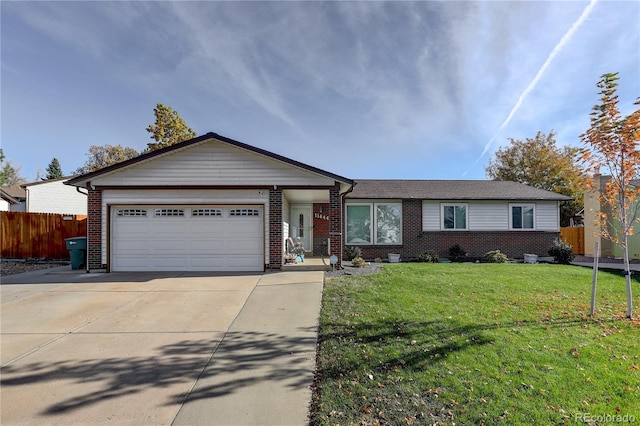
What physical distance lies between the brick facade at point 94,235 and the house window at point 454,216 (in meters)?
14.5

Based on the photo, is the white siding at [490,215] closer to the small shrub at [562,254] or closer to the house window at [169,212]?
the small shrub at [562,254]

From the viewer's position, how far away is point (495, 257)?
45.4ft

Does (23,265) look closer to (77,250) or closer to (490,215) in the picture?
(77,250)

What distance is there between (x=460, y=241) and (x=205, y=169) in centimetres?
1215

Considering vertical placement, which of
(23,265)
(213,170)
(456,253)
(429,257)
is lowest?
(23,265)

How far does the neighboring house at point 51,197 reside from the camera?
23108mm

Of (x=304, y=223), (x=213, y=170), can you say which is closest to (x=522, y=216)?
(x=304, y=223)

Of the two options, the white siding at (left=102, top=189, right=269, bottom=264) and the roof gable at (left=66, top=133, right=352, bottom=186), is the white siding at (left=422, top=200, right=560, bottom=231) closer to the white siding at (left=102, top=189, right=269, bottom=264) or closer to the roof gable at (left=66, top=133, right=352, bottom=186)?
the roof gable at (left=66, top=133, right=352, bottom=186)

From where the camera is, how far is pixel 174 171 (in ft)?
34.8

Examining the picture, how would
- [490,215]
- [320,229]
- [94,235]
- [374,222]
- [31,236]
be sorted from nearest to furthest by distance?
[94,235], [31,236], [374,222], [490,215], [320,229]

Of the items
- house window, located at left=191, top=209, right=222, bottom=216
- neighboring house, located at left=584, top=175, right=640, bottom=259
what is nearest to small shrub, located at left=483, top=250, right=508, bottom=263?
neighboring house, located at left=584, top=175, right=640, bottom=259

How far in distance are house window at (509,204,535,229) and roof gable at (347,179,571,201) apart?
21.5 inches

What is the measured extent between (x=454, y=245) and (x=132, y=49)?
1565cm

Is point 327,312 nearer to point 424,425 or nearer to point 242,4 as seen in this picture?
point 424,425
